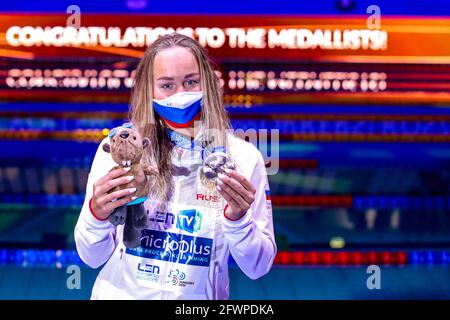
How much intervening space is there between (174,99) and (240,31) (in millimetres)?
1676

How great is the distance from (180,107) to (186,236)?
11.0 inches

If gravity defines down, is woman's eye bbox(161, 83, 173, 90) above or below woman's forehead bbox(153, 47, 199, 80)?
below

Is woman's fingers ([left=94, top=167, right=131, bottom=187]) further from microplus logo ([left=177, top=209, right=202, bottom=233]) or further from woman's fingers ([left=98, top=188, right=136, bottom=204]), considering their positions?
microplus logo ([left=177, top=209, right=202, bottom=233])

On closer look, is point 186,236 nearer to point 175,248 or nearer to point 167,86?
point 175,248

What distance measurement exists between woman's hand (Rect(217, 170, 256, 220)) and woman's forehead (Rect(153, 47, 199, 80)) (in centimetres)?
27

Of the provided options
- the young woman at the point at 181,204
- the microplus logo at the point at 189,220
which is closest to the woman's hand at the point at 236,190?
the young woman at the point at 181,204

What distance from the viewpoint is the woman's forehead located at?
152 cm

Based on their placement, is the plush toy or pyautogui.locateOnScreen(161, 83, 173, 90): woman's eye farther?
pyautogui.locateOnScreen(161, 83, 173, 90): woman's eye

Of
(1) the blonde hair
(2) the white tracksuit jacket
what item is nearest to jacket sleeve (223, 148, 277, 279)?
(2) the white tracksuit jacket

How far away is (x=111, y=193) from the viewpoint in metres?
1.37

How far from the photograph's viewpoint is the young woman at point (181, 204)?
1.47 metres

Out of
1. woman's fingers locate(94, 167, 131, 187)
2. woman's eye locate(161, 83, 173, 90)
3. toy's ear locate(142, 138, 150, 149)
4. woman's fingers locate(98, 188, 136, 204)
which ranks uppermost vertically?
woman's eye locate(161, 83, 173, 90)

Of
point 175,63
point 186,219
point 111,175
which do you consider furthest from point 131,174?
point 175,63

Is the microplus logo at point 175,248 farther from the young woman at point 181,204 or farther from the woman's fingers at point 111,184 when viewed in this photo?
the woman's fingers at point 111,184
